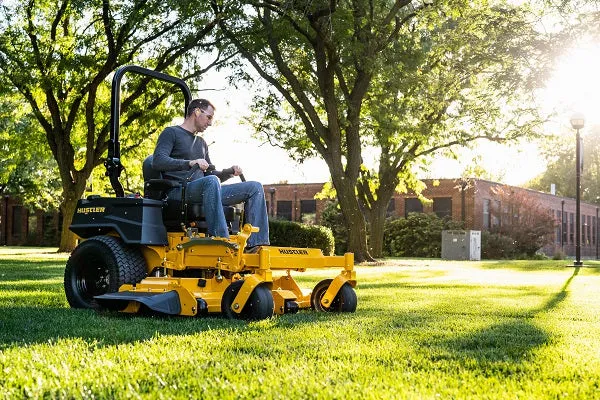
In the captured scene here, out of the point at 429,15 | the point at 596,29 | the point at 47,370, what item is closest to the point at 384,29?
the point at 429,15

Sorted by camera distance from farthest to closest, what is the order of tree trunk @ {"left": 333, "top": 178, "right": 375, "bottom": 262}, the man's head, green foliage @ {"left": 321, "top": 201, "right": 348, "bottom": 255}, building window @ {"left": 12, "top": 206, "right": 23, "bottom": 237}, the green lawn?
building window @ {"left": 12, "top": 206, "right": 23, "bottom": 237}
green foliage @ {"left": 321, "top": 201, "right": 348, "bottom": 255}
tree trunk @ {"left": 333, "top": 178, "right": 375, "bottom": 262}
the man's head
the green lawn

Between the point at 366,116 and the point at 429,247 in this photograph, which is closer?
the point at 366,116

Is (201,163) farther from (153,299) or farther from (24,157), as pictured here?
(24,157)

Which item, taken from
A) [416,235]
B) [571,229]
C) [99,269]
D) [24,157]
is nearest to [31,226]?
[24,157]

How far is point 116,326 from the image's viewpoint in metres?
5.71

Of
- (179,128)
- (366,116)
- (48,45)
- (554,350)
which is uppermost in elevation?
(48,45)

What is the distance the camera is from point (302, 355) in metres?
4.51

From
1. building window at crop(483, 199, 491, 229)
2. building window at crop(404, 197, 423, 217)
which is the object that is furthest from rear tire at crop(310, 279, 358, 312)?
building window at crop(483, 199, 491, 229)

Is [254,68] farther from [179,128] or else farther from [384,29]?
[179,128]

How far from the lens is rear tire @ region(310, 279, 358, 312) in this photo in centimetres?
722

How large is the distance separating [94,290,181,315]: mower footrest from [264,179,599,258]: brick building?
32.3 metres

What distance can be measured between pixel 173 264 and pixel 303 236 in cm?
2062

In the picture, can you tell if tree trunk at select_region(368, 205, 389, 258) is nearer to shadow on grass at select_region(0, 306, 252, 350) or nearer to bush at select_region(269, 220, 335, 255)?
bush at select_region(269, 220, 335, 255)

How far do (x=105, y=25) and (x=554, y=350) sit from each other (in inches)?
812
